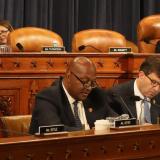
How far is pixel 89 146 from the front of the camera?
96.1 inches

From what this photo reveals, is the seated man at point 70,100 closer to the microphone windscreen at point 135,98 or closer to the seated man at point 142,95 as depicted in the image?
the seated man at point 142,95

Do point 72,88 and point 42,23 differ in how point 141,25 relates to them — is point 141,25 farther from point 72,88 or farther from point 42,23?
A: point 72,88

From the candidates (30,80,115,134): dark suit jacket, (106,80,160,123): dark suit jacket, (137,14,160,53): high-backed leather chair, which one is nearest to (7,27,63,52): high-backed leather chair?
(137,14,160,53): high-backed leather chair

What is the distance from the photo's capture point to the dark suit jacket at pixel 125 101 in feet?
11.5

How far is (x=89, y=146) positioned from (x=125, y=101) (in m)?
1.20

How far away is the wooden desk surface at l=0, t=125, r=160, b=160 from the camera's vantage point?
2248mm

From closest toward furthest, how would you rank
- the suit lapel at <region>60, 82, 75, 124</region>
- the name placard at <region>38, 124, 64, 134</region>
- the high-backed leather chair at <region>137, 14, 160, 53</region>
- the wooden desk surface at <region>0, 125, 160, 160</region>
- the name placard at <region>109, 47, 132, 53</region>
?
the wooden desk surface at <region>0, 125, 160, 160</region>
the name placard at <region>38, 124, 64, 134</region>
the suit lapel at <region>60, 82, 75, 124</region>
the name placard at <region>109, 47, 132, 53</region>
the high-backed leather chair at <region>137, 14, 160, 53</region>

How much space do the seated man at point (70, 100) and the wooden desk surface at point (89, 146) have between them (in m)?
0.51

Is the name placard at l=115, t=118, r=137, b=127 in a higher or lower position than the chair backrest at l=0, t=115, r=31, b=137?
higher

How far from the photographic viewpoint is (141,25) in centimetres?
553

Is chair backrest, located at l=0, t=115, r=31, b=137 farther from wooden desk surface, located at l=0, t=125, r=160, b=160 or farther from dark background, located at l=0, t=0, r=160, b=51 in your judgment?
dark background, located at l=0, t=0, r=160, b=51

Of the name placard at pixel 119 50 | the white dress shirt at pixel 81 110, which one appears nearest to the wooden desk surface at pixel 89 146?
the white dress shirt at pixel 81 110

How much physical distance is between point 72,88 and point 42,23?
13.5 ft

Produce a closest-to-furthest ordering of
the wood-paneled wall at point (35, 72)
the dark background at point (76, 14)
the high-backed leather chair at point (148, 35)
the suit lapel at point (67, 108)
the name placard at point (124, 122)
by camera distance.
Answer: the name placard at point (124, 122), the suit lapel at point (67, 108), the wood-paneled wall at point (35, 72), the high-backed leather chair at point (148, 35), the dark background at point (76, 14)
